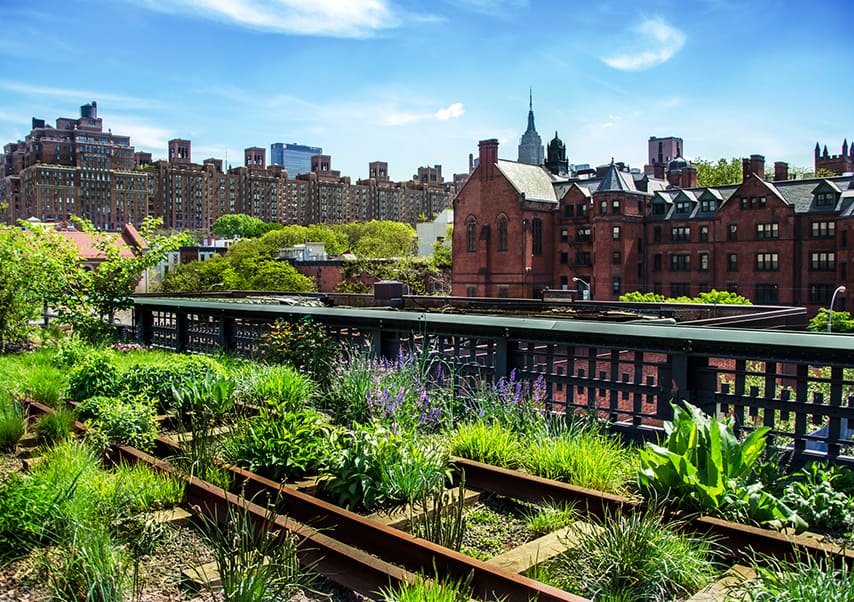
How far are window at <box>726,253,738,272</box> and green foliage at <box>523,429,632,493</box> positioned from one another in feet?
223

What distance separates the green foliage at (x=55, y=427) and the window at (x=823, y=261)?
219 feet

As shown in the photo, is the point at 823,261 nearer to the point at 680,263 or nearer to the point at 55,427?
the point at 680,263

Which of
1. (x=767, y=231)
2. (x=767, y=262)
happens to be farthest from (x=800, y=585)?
(x=767, y=231)

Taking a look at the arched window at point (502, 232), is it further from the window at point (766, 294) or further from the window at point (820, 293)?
the window at point (820, 293)

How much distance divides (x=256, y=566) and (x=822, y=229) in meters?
69.6

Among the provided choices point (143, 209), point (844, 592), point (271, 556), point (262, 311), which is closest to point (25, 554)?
point (271, 556)

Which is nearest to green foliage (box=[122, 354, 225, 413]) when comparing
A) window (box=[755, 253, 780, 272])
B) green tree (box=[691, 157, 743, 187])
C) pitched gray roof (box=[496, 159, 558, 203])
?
window (box=[755, 253, 780, 272])

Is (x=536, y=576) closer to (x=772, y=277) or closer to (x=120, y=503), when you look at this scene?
(x=120, y=503)

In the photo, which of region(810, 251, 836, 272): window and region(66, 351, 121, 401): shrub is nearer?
region(66, 351, 121, 401): shrub

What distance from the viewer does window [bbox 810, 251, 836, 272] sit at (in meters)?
62.4

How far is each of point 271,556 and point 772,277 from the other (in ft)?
228

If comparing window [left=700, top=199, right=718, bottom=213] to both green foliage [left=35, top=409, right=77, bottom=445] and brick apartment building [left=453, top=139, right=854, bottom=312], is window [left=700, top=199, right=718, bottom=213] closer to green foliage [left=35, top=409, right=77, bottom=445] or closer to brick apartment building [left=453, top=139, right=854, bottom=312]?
brick apartment building [left=453, top=139, right=854, bottom=312]

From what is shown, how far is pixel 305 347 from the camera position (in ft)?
33.5

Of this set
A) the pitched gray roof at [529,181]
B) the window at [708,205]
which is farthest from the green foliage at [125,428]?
the window at [708,205]
